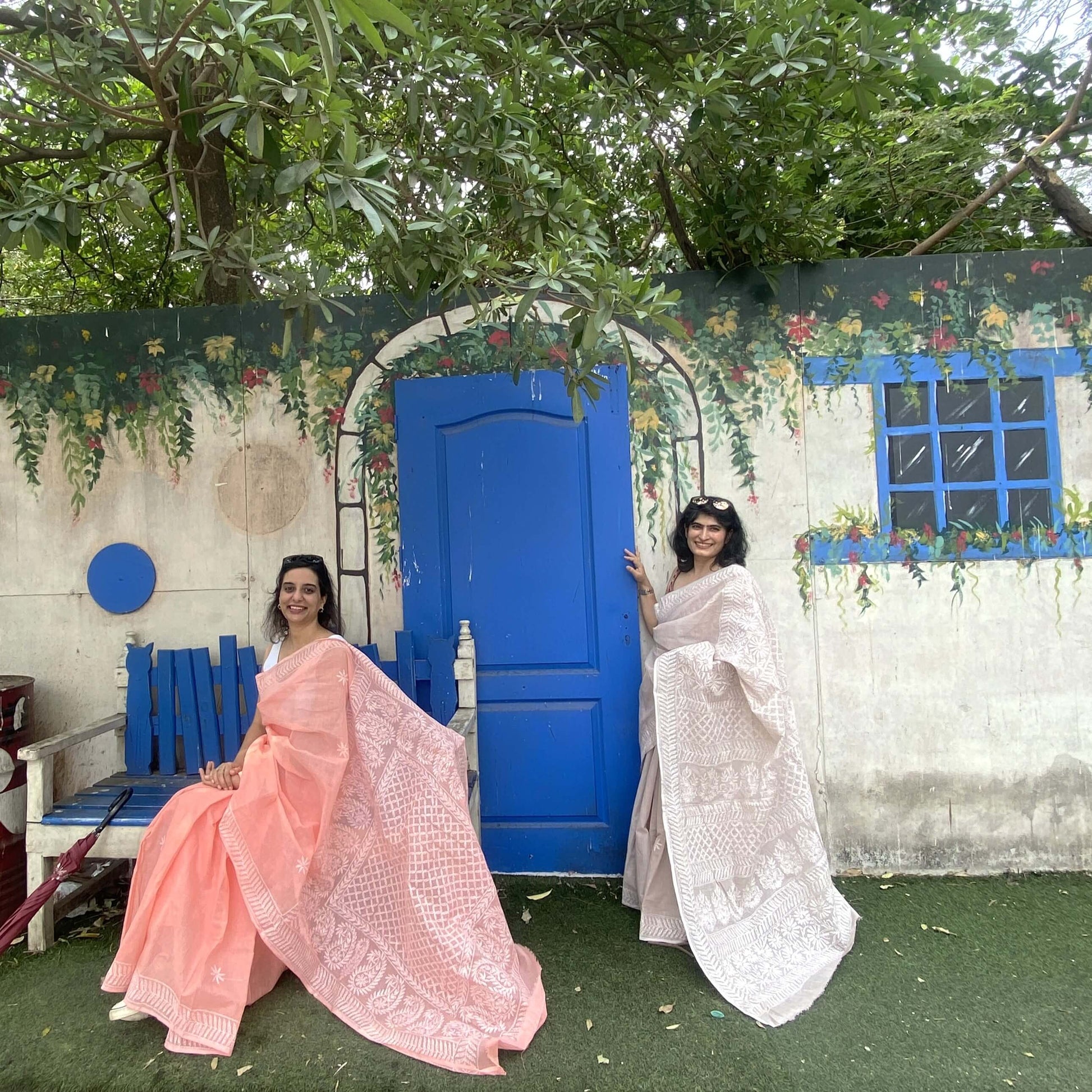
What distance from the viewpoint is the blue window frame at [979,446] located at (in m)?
3.20

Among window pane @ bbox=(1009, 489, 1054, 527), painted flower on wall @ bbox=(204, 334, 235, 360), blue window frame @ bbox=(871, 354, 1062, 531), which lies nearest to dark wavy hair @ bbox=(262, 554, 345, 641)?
painted flower on wall @ bbox=(204, 334, 235, 360)

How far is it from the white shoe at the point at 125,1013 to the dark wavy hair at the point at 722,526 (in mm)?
2468

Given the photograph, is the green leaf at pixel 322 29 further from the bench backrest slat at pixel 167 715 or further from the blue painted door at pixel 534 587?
the bench backrest slat at pixel 167 715

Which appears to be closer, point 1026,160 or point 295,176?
point 295,176

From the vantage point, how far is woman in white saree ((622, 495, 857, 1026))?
2.65 m

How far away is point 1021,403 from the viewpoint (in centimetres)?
320

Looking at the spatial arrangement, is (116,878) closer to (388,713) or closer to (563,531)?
(388,713)

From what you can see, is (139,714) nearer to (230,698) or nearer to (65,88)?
(230,698)

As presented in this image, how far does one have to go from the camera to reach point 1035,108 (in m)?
3.86

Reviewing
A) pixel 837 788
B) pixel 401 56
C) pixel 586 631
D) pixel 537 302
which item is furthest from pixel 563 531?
pixel 401 56

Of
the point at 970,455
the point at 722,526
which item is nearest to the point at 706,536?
the point at 722,526

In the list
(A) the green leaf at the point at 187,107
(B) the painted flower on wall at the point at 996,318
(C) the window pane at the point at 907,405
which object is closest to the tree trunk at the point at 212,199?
(A) the green leaf at the point at 187,107

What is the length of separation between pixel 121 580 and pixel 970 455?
3800 mm

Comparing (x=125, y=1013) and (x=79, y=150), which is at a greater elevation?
(x=79, y=150)
